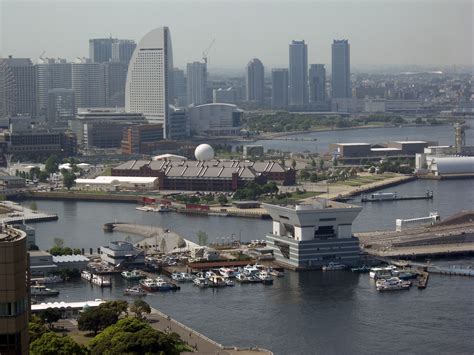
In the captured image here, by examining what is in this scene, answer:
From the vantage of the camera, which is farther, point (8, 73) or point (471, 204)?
point (8, 73)

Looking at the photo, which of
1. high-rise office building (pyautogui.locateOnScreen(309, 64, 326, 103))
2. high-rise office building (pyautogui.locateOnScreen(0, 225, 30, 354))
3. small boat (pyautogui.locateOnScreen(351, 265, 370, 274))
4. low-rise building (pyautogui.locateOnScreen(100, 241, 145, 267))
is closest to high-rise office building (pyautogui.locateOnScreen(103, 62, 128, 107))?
high-rise office building (pyautogui.locateOnScreen(309, 64, 326, 103))

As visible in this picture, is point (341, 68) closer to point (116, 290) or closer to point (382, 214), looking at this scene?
point (382, 214)

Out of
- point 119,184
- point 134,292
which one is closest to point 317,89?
point 119,184

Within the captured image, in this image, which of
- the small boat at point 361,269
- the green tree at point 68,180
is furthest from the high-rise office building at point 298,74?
the small boat at point 361,269

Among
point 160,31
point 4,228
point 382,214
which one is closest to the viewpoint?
point 4,228

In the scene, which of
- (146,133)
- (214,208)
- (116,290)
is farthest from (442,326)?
(146,133)

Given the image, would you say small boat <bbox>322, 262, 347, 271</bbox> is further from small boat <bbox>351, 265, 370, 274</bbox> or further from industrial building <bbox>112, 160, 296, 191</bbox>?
industrial building <bbox>112, 160, 296, 191</bbox>
